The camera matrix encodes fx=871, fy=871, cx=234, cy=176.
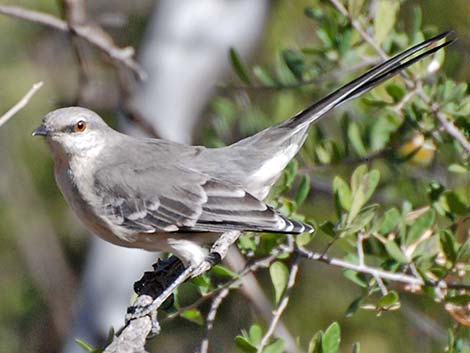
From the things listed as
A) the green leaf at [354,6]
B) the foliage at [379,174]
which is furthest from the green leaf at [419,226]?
the green leaf at [354,6]

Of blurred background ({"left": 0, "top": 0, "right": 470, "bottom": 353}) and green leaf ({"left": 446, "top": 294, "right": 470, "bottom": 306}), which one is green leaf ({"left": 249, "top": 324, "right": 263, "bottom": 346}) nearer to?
green leaf ({"left": 446, "top": 294, "right": 470, "bottom": 306})

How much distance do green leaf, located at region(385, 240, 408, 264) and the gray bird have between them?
0.50 metres

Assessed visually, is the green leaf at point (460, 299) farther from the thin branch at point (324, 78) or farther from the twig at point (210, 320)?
the thin branch at point (324, 78)

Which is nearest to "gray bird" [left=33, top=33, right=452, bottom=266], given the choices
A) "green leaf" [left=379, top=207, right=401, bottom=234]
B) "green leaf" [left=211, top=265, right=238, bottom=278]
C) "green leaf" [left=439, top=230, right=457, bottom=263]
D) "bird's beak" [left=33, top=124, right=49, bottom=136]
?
"bird's beak" [left=33, top=124, right=49, bottom=136]

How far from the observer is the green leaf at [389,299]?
3.14 metres

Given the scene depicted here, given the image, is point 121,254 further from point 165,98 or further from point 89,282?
point 165,98

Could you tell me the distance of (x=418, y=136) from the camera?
415 cm

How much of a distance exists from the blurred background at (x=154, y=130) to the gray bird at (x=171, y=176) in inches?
14.5

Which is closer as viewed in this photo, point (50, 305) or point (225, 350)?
point (225, 350)

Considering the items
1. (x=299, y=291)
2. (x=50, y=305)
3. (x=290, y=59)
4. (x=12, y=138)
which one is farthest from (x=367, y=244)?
(x=12, y=138)

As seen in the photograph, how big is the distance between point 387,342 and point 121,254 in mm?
1884

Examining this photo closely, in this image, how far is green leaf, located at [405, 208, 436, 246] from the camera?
3.53 meters

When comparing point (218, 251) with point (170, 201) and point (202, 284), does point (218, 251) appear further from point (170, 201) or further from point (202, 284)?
point (170, 201)

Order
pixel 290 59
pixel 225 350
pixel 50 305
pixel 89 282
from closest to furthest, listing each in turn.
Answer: pixel 290 59 → pixel 225 350 → pixel 89 282 → pixel 50 305
